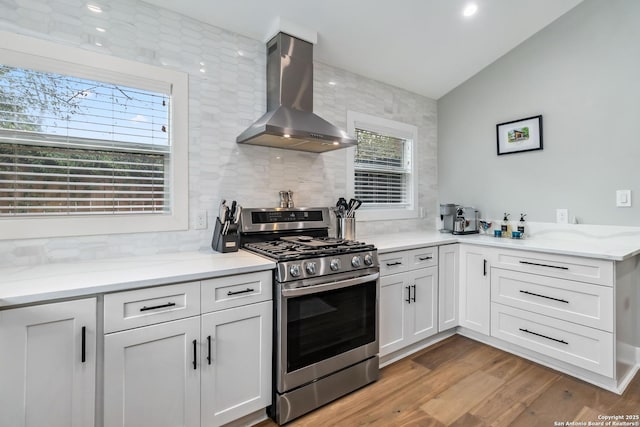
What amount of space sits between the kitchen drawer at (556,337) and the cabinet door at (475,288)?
85 millimetres

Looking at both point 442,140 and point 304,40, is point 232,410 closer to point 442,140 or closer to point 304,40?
point 304,40

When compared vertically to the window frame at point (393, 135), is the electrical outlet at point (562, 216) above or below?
below

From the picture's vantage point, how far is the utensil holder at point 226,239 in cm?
206

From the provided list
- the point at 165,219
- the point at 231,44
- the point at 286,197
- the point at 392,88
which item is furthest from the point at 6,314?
the point at 392,88

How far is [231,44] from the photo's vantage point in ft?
7.54

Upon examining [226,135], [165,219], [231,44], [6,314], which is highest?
[231,44]

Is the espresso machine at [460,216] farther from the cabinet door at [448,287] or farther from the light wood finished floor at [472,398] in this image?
the light wood finished floor at [472,398]

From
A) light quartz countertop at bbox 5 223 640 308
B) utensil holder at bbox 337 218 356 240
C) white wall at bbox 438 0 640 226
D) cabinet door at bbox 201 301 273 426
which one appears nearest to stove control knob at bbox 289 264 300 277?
light quartz countertop at bbox 5 223 640 308

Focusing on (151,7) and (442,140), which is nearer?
(151,7)

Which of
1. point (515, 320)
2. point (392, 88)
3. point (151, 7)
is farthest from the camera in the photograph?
point (392, 88)

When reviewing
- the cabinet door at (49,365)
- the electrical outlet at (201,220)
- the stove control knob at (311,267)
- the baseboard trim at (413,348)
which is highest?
the electrical outlet at (201,220)

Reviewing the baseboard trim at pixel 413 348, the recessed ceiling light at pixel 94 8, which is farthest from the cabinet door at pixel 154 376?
the recessed ceiling light at pixel 94 8

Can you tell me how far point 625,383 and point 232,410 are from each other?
2522 millimetres

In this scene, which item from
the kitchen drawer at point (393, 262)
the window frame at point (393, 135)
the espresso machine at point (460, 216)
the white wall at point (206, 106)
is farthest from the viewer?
the espresso machine at point (460, 216)
